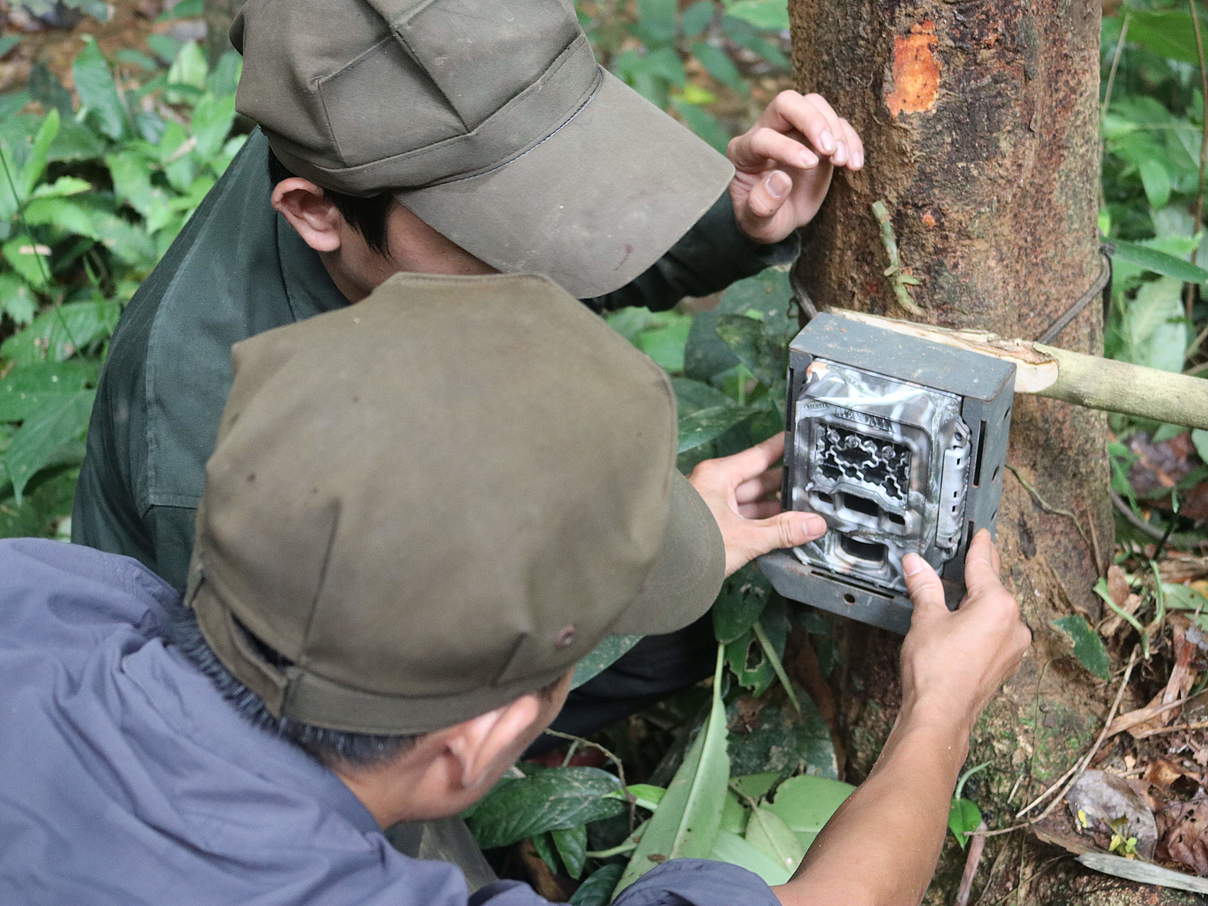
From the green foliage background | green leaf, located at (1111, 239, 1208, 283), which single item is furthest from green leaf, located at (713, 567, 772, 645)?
green leaf, located at (1111, 239, 1208, 283)

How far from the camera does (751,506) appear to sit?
Answer: 1997 millimetres

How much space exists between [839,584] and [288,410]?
1035mm

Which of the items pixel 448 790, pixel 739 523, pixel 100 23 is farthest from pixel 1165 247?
pixel 100 23

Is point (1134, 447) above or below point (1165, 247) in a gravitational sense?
below

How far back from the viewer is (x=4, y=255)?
140 inches

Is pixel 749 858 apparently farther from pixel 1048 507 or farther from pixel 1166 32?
pixel 1166 32

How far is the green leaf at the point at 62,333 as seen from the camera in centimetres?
341

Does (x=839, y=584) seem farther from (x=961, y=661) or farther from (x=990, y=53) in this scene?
(x=990, y=53)

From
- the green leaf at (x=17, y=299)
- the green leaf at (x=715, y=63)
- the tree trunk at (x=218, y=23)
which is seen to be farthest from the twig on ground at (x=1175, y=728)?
the tree trunk at (x=218, y=23)

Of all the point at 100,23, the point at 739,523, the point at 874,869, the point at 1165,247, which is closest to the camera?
the point at 874,869

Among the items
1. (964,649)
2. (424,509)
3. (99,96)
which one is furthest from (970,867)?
(99,96)

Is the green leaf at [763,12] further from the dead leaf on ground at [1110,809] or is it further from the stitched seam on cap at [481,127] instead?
the dead leaf on ground at [1110,809]

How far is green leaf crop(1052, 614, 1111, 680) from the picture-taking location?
2.02 meters

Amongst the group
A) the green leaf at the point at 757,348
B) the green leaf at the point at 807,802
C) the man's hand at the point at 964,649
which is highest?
the green leaf at the point at 757,348
